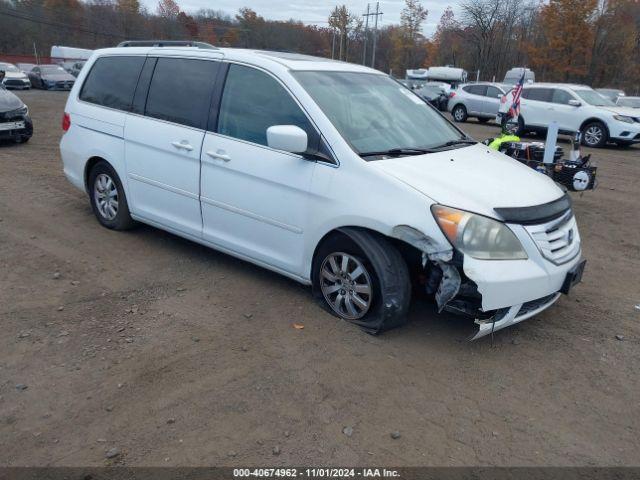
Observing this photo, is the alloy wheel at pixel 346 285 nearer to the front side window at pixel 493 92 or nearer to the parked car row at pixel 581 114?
the parked car row at pixel 581 114

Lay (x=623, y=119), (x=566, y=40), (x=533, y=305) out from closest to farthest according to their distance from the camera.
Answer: (x=533, y=305)
(x=623, y=119)
(x=566, y=40)

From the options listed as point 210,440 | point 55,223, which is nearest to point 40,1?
point 55,223

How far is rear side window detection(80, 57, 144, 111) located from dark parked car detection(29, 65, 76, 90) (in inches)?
1178

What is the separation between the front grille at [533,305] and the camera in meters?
3.67

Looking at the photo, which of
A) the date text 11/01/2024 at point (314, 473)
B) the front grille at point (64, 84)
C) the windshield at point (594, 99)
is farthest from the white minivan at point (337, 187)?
the front grille at point (64, 84)

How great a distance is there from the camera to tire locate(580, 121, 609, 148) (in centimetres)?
1520

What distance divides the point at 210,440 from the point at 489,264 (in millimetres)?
1931

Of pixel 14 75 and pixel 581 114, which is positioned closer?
pixel 581 114

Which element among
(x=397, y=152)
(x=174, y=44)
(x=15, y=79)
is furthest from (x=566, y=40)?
(x=397, y=152)

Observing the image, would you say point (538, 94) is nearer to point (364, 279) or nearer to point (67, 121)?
point (67, 121)

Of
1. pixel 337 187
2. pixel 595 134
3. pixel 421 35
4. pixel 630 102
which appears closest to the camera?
pixel 337 187

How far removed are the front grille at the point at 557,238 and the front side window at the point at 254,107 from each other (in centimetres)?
170

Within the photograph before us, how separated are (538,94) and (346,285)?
15.6m

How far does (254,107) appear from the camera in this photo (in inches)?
171
